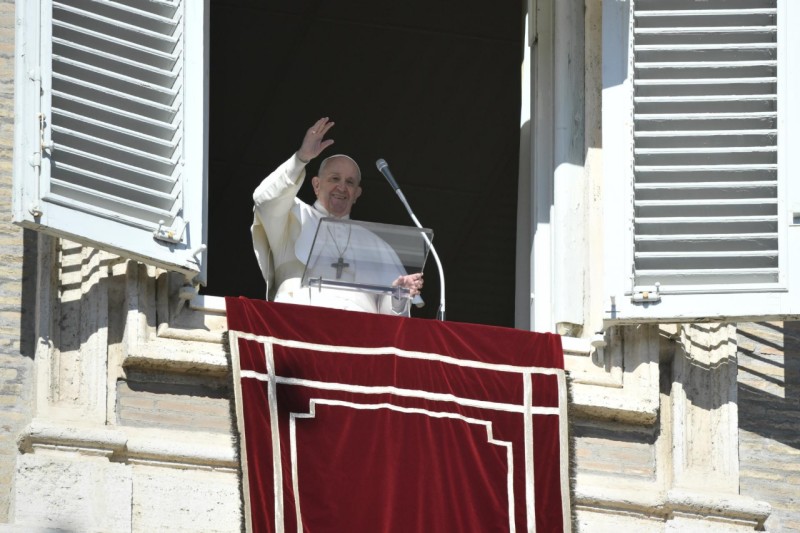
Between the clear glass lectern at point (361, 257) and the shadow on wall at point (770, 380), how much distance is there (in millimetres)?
1471

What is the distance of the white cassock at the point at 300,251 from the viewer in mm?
10703

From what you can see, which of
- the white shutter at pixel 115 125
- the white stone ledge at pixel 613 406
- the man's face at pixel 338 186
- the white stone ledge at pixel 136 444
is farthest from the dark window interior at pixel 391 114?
the white stone ledge at pixel 136 444

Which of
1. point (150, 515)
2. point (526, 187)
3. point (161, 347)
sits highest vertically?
point (526, 187)

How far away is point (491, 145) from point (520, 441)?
211 inches

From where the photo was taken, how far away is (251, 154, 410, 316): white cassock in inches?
421

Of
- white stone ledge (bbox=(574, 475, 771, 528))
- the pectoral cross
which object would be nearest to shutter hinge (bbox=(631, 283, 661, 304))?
white stone ledge (bbox=(574, 475, 771, 528))

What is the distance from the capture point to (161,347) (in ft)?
33.1

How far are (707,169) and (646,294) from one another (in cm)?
61

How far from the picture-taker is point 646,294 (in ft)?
34.0

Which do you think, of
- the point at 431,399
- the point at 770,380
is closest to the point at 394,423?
the point at 431,399

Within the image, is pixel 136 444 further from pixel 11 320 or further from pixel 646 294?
pixel 646 294

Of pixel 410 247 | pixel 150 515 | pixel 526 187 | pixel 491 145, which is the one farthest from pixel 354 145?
pixel 150 515

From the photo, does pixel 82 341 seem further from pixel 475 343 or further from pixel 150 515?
pixel 475 343

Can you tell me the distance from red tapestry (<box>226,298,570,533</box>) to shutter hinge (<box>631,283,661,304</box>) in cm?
38
